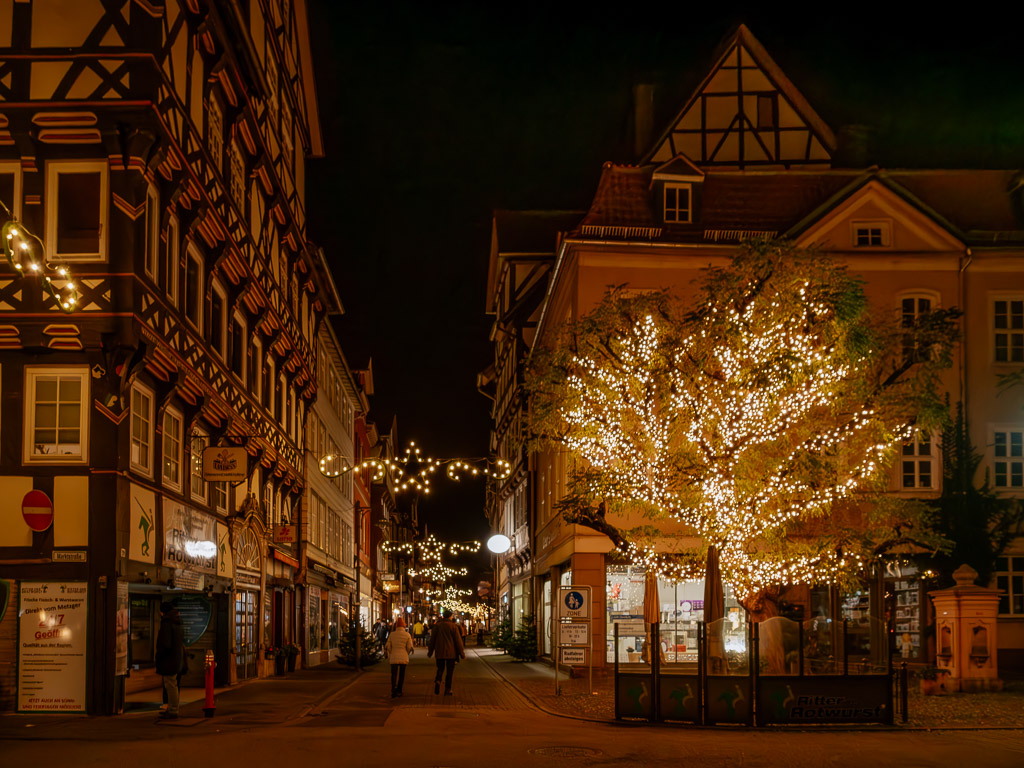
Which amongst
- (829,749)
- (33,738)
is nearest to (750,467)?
(829,749)

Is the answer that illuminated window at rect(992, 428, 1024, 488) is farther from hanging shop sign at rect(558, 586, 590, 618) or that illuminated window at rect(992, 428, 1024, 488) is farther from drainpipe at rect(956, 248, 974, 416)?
hanging shop sign at rect(558, 586, 590, 618)

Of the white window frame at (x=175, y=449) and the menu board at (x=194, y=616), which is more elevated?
the white window frame at (x=175, y=449)

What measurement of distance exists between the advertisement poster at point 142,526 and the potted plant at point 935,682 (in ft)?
46.9

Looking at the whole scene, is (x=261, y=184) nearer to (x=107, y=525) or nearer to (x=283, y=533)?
(x=283, y=533)

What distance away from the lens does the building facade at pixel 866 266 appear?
3116cm

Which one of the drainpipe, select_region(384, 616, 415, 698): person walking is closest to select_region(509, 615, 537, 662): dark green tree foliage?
the drainpipe

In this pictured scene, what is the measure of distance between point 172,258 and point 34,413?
4.15m

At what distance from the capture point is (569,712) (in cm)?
1973

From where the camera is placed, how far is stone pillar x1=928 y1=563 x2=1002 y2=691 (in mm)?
23234

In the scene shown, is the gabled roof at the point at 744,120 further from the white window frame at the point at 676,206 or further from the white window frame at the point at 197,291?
the white window frame at the point at 197,291

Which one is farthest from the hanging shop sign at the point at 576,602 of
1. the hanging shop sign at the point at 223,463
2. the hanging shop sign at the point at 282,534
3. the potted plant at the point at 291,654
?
the potted plant at the point at 291,654

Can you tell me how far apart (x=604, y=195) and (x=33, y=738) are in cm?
2195

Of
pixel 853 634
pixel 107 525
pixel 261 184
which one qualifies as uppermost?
pixel 261 184

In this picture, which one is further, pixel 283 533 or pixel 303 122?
pixel 303 122
